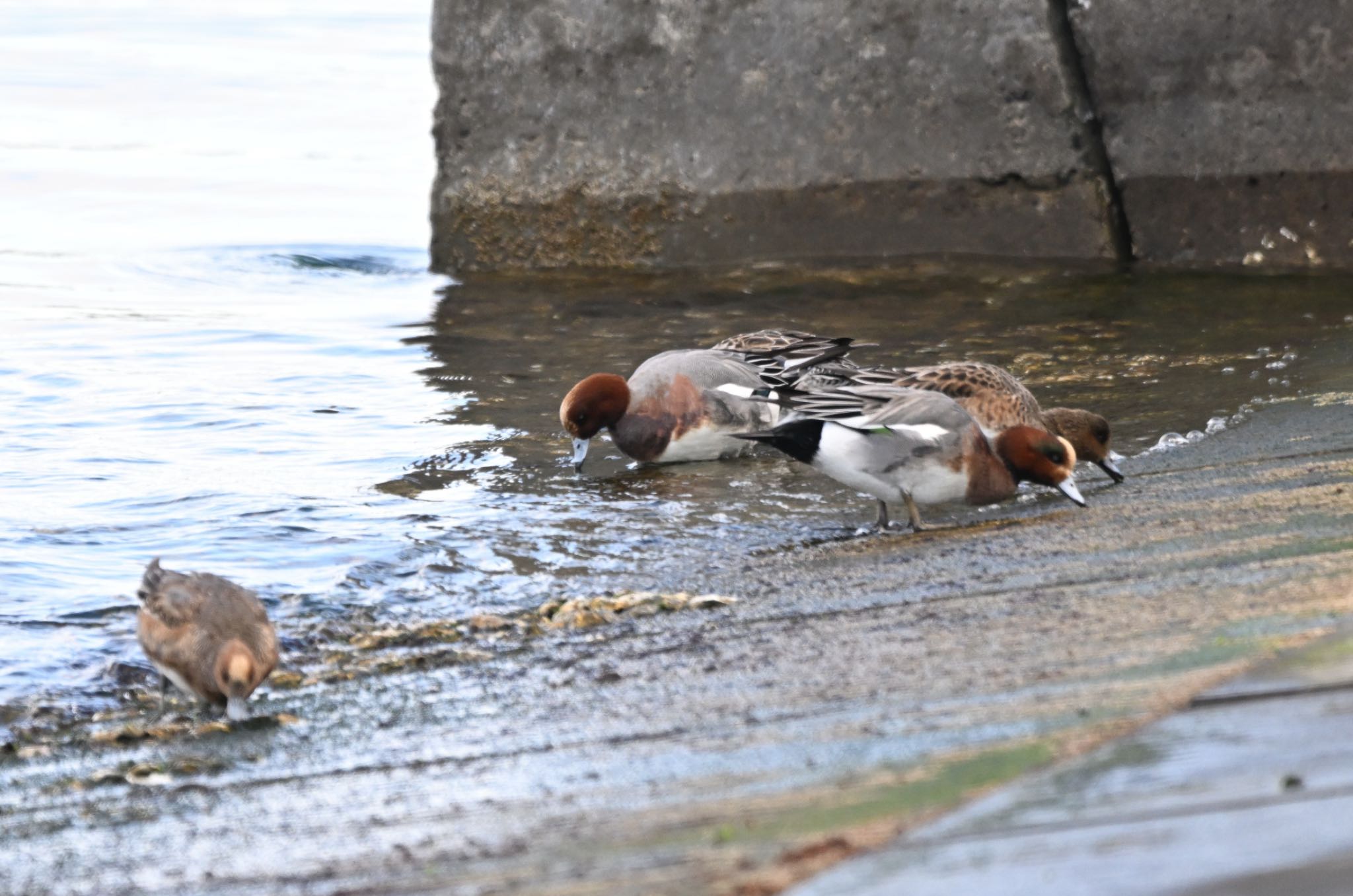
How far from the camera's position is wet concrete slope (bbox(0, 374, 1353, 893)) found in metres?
3.02

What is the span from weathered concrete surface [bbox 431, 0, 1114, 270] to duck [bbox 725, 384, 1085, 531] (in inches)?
→ 164

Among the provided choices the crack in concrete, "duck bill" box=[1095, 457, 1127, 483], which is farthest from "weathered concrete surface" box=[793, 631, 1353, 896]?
the crack in concrete

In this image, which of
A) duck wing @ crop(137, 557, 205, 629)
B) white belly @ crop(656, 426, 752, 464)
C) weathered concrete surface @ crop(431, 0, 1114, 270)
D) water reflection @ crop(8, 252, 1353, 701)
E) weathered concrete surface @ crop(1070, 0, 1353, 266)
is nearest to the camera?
duck wing @ crop(137, 557, 205, 629)

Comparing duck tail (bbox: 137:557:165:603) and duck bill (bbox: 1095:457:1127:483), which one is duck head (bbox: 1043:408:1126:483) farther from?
duck tail (bbox: 137:557:165:603)

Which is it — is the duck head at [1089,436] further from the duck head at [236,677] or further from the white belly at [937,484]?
the duck head at [236,677]

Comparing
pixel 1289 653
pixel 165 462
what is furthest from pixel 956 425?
pixel 165 462

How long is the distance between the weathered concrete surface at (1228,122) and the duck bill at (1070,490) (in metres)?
4.17

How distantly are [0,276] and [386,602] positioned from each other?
284 inches

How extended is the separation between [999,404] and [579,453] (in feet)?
5.45

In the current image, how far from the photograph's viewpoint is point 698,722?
143 inches

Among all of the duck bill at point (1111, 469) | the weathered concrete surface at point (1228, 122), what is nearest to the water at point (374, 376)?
the duck bill at point (1111, 469)

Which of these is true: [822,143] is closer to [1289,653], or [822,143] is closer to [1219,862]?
A: [1289,653]

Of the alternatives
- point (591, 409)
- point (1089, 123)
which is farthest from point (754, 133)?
point (591, 409)

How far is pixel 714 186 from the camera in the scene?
10211 millimetres
